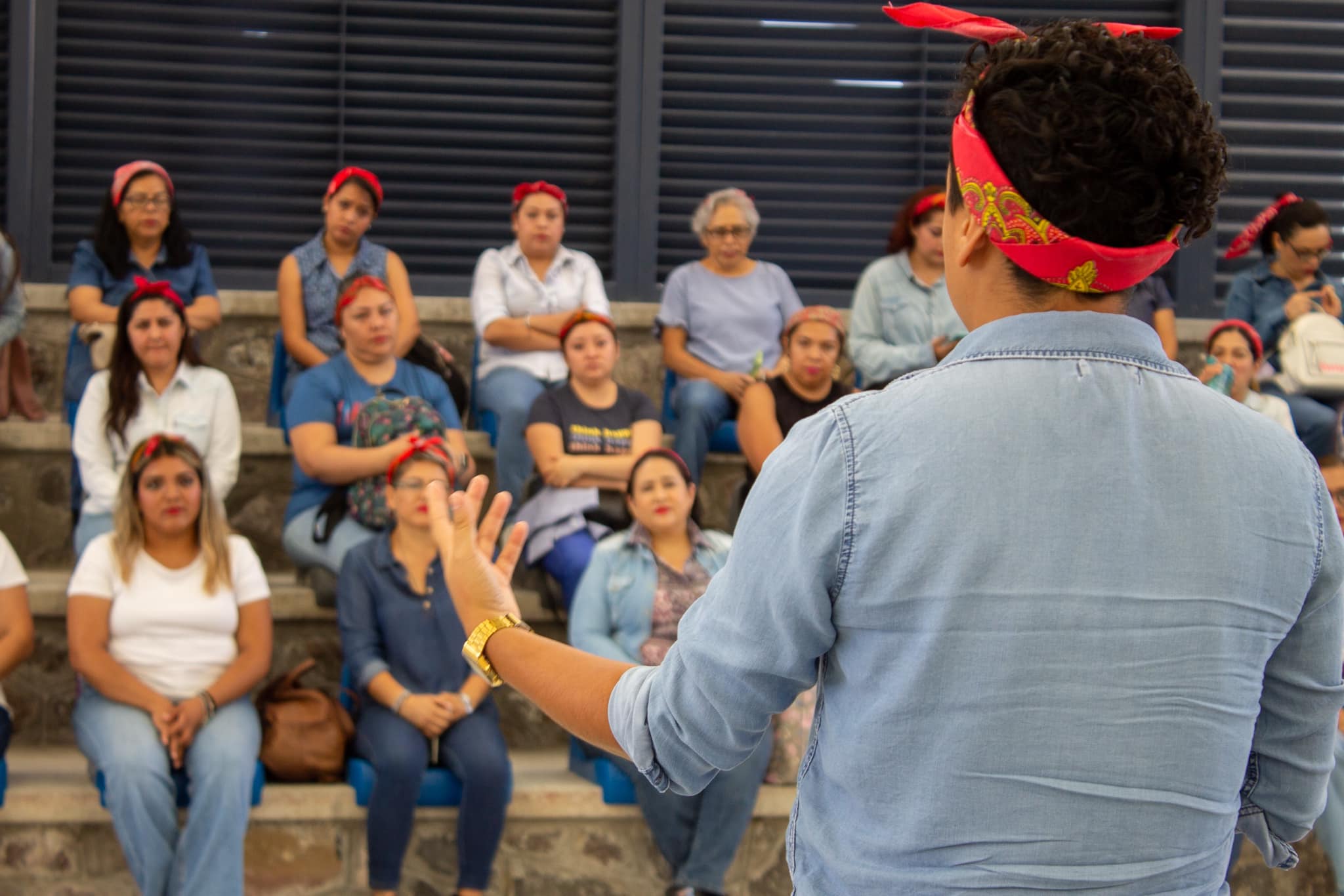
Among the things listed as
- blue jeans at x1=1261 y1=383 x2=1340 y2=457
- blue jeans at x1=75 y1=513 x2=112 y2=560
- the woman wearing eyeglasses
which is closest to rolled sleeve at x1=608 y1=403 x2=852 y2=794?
blue jeans at x1=75 y1=513 x2=112 y2=560

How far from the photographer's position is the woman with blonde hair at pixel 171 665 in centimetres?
335

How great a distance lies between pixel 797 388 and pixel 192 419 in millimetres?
1913

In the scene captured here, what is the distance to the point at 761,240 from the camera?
19.9 ft

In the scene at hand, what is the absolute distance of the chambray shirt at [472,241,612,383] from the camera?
4.92m

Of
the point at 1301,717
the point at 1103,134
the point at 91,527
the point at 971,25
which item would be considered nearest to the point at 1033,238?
the point at 1103,134

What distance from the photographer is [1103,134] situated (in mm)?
969

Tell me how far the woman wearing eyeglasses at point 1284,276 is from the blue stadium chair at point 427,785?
136 inches

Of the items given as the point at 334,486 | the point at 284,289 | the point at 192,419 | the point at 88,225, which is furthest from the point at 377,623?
the point at 88,225

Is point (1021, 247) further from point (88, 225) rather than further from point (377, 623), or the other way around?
point (88, 225)

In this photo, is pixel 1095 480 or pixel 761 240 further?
pixel 761 240

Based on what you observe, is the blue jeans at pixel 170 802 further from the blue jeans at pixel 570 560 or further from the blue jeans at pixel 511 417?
the blue jeans at pixel 511 417

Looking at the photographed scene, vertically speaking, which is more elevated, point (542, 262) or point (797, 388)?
point (542, 262)

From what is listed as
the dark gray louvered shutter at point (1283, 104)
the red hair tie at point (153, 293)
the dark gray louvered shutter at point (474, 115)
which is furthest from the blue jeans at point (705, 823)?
the dark gray louvered shutter at point (1283, 104)

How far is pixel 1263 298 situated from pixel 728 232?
209 centimetres
